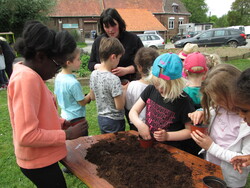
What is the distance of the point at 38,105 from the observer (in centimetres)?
124

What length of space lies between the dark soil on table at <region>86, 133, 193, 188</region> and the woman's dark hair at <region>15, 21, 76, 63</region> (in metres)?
0.82

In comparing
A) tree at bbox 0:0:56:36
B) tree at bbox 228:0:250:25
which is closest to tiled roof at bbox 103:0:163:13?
tree at bbox 0:0:56:36

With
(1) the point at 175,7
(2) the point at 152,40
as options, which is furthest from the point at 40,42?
(1) the point at 175,7

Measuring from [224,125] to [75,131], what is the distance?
1117mm

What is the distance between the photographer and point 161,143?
73.9 inches

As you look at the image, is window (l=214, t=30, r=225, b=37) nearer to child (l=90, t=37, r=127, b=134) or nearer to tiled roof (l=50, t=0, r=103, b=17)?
child (l=90, t=37, r=127, b=134)

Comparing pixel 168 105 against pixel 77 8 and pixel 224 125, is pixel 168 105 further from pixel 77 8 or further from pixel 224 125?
pixel 77 8

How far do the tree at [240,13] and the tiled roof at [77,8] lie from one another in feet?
98.7

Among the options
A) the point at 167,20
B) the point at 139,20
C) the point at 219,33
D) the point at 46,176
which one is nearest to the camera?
the point at 46,176

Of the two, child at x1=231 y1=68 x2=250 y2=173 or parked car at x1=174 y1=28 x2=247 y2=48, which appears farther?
parked car at x1=174 y1=28 x2=247 y2=48

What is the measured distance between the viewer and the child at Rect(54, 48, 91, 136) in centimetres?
230

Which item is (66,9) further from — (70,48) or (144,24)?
(70,48)

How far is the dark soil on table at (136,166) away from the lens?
134 cm

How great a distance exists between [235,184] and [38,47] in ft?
5.52
